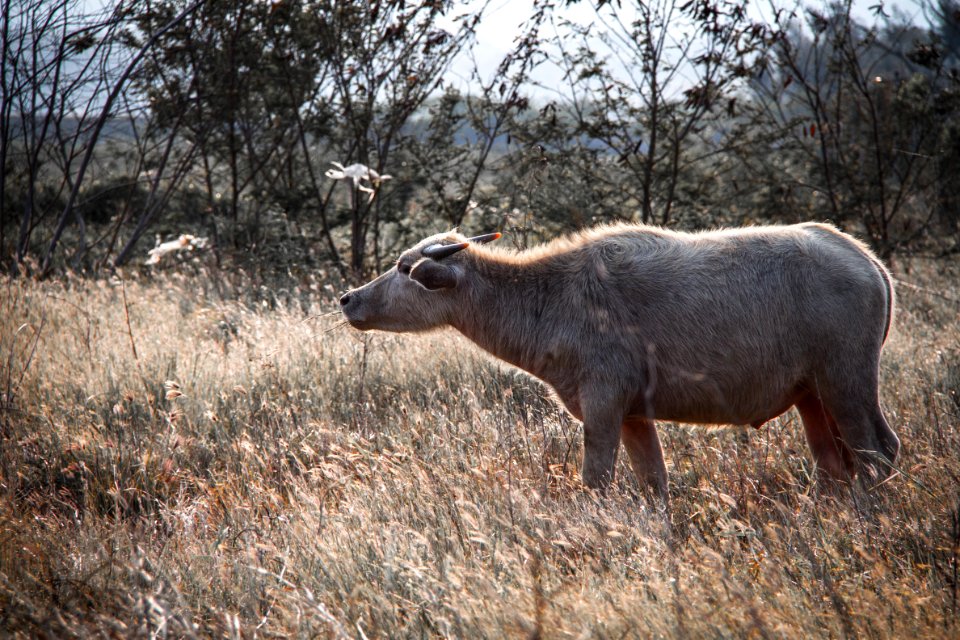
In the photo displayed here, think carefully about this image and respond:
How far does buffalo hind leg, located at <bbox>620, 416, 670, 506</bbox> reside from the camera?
4578 mm

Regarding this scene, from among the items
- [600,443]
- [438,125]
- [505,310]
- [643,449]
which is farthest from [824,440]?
[438,125]

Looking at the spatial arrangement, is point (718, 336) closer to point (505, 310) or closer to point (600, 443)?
point (600, 443)

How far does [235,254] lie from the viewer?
11539 millimetres

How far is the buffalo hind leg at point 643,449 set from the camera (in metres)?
4.58

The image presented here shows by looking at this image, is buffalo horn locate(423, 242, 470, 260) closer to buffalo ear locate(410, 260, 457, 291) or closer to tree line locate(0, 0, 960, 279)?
buffalo ear locate(410, 260, 457, 291)

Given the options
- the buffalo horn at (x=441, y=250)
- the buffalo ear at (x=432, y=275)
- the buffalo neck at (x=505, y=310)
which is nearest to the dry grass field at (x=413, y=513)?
the buffalo neck at (x=505, y=310)

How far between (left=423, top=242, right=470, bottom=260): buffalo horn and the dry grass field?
4.12ft

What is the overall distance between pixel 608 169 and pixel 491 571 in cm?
891

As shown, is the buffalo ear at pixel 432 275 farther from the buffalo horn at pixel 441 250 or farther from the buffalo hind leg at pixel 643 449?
the buffalo hind leg at pixel 643 449

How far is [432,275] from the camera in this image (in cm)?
466

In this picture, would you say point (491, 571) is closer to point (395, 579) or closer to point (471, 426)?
point (395, 579)

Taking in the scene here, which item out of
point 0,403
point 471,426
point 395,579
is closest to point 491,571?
point 395,579

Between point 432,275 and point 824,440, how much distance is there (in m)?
2.76

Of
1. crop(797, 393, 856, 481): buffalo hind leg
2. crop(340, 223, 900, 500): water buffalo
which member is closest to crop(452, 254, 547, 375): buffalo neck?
crop(340, 223, 900, 500): water buffalo
